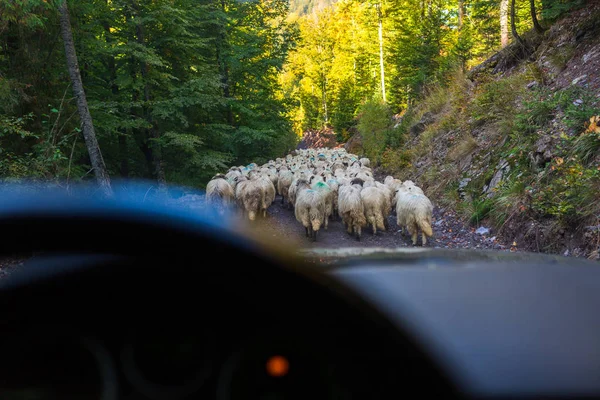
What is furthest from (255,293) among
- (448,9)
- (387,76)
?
(387,76)

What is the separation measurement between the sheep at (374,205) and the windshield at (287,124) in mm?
51

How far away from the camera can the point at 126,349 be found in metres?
1.03

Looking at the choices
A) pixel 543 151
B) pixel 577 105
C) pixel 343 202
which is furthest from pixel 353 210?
pixel 577 105

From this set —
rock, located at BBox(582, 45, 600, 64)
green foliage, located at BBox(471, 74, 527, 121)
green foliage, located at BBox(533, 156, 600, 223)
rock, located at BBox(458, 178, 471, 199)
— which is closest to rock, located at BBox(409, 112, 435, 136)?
green foliage, located at BBox(471, 74, 527, 121)

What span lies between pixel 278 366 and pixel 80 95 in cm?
1170

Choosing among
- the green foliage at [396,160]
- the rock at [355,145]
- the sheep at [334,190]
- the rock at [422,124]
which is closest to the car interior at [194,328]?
the sheep at [334,190]

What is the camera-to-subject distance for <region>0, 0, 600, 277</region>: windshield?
7785 mm

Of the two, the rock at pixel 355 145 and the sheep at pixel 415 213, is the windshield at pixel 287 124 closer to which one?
the sheep at pixel 415 213

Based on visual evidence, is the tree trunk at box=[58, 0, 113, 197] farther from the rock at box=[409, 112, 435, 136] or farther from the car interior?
the rock at box=[409, 112, 435, 136]

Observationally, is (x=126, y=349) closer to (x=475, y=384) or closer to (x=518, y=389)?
(x=475, y=384)

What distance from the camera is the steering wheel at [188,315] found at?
1014 mm

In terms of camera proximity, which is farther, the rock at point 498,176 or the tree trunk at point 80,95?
→ the tree trunk at point 80,95

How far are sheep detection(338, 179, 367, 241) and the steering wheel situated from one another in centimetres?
940

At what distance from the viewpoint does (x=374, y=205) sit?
10531 mm
